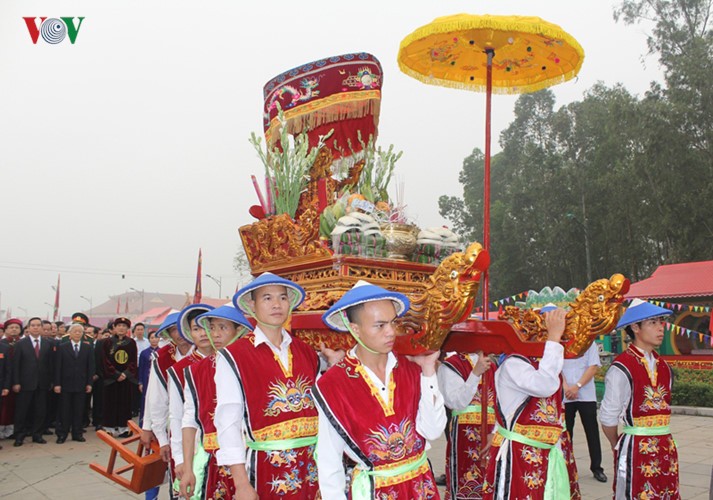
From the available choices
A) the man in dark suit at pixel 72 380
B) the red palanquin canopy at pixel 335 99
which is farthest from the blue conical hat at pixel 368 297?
the man in dark suit at pixel 72 380

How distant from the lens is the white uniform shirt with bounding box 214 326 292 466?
9.00ft

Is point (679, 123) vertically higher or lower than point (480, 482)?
higher

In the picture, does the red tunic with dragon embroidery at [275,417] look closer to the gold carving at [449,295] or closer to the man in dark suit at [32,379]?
the gold carving at [449,295]

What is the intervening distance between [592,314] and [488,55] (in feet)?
5.73

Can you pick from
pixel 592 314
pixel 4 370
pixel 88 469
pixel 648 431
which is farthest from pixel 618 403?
pixel 4 370

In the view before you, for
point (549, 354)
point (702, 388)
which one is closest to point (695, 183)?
point (702, 388)

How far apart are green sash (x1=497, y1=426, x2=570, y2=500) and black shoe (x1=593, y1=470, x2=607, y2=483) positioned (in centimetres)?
319

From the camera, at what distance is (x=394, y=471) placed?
2350mm

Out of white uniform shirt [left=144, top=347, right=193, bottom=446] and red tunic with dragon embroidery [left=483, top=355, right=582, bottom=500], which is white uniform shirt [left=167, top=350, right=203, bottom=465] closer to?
white uniform shirt [left=144, top=347, right=193, bottom=446]

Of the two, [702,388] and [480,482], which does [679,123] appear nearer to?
[702,388]

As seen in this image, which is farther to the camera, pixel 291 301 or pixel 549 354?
pixel 291 301

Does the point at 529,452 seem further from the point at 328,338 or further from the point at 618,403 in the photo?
the point at 328,338

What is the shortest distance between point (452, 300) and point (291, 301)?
912 mm

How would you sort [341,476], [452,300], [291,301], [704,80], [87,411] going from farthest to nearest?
[704,80] < [87,411] < [291,301] < [452,300] < [341,476]
